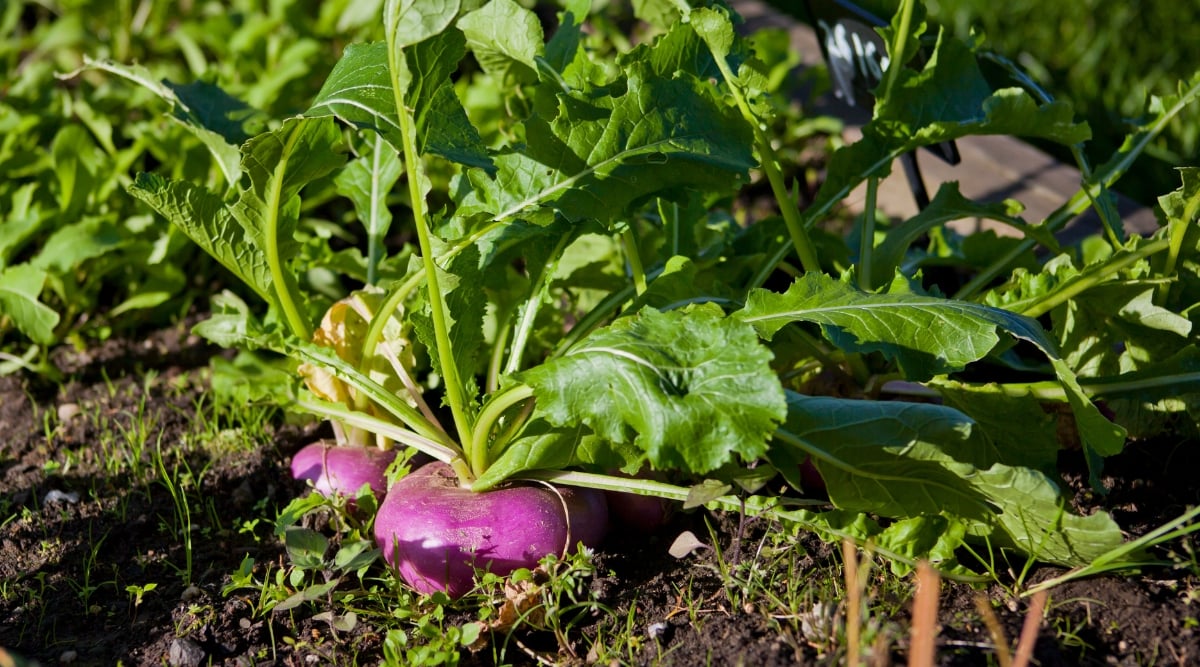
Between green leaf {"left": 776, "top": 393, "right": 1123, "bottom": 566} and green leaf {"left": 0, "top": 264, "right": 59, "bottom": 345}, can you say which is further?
green leaf {"left": 0, "top": 264, "right": 59, "bottom": 345}

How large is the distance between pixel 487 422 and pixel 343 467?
0.44 m

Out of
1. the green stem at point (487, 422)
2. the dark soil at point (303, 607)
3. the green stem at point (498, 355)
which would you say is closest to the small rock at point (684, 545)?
the dark soil at point (303, 607)

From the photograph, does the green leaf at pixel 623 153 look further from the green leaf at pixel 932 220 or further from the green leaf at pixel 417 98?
the green leaf at pixel 932 220

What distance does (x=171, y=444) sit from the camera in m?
2.47

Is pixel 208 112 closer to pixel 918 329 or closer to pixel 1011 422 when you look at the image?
pixel 918 329

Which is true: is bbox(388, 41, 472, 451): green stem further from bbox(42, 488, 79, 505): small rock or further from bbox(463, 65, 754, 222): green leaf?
bbox(42, 488, 79, 505): small rock

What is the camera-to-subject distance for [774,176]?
6.79 ft

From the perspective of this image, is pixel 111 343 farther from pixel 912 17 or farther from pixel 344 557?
pixel 912 17

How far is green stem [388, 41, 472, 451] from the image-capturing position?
5.34 feet

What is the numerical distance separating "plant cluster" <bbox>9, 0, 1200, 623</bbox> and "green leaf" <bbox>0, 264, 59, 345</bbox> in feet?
0.05

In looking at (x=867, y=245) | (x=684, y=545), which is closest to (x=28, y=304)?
(x=684, y=545)

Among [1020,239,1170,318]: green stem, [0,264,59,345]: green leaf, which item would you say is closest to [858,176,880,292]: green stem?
[1020,239,1170,318]: green stem

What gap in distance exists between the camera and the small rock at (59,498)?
2.24 metres

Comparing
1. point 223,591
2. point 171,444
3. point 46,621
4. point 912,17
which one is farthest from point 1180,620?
point 171,444
